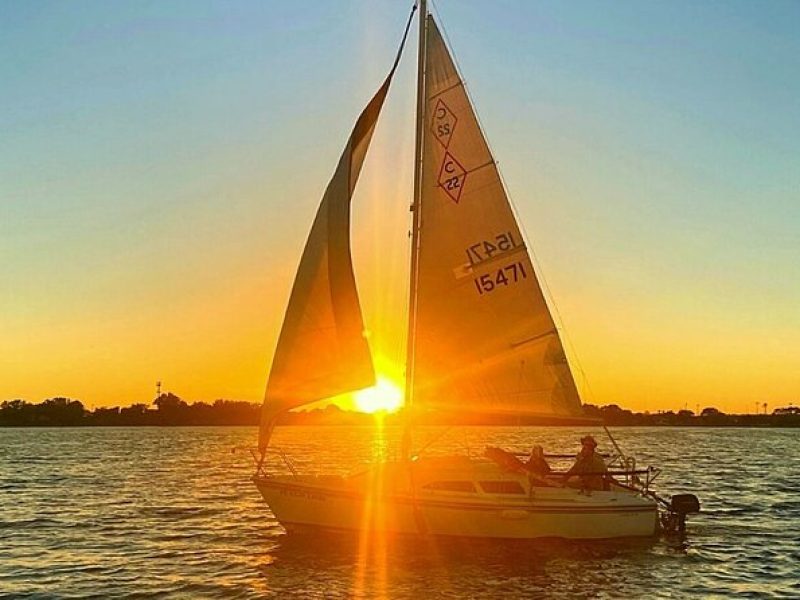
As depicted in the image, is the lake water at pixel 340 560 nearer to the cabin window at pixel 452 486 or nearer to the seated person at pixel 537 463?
the cabin window at pixel 452 486

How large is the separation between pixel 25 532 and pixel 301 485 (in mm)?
12470

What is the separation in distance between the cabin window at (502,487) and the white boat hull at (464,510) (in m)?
0.15

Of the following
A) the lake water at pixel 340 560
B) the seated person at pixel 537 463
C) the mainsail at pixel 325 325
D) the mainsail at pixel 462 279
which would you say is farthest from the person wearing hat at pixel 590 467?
the mainsail at pixel 325 325

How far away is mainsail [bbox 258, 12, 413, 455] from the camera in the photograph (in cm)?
2270

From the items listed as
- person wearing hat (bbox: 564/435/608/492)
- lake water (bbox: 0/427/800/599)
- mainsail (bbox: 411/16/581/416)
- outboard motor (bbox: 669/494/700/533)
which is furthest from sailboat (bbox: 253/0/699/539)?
outboard motor (bbox: 669/494/700/533)

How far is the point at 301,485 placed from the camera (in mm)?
23844

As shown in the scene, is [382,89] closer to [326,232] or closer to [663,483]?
[326,232]

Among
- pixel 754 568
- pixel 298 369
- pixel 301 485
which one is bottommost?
pixel 754 568

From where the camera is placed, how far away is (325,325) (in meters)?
23.0

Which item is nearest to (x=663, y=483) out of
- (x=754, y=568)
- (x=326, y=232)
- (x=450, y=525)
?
(x=754, y=568)

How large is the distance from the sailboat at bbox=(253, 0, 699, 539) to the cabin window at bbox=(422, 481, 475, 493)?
27 millimetres

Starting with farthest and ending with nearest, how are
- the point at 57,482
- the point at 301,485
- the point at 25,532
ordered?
the point at 57,482 → the point at 25,532 → the point at 301,485

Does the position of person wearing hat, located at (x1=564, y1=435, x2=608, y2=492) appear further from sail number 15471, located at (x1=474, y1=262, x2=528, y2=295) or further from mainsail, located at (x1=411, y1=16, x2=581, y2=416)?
sail number 15471, located at (x1=474, y1=262, x2=528, y2=295)

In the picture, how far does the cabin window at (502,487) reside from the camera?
914 inches
